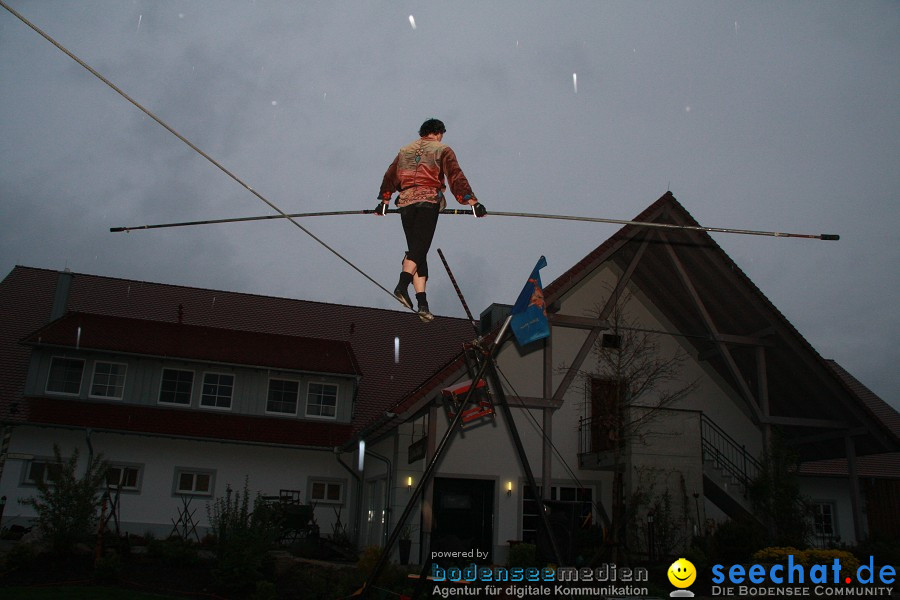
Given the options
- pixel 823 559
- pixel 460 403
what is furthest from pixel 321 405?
pixel 823 559

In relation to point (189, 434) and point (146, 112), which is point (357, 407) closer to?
point (189, 434)

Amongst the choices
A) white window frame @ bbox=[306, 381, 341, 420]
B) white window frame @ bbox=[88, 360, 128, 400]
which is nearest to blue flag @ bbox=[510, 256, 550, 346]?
white window frame @ bbox=[306, 381, 341, 420]

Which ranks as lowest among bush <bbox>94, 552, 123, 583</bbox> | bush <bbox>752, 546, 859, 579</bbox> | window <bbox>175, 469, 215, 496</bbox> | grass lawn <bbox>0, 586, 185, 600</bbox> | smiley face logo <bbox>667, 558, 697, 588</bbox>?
grass lawn <bbox>0, 586, 185, 600</bbox>

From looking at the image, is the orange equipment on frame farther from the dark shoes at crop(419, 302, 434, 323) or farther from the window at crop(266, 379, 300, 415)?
the window at crop(266, 379, 300, 415)

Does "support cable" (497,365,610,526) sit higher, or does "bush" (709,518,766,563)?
"support cable" (497,365,610,526)

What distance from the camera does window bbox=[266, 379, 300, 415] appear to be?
71.9ft

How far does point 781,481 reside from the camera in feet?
53.6

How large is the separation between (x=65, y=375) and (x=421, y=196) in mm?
17229

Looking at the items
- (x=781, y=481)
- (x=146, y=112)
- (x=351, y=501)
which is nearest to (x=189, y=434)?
(x=351, y=501)

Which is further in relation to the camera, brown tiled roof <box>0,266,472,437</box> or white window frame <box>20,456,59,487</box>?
brown tiled roof <box>0,266,472,437</box>

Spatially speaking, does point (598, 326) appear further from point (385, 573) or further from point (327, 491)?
point (327, 491)

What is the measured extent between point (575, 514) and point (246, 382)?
15.1 metres

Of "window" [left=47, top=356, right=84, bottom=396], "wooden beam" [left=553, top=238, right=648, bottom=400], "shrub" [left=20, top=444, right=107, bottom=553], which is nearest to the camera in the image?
"shrub" [left=20, top=444, right=107, bottom=553]

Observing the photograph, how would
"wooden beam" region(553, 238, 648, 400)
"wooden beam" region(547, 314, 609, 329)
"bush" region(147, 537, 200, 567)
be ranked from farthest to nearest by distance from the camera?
"wooden beam" region(547, 314, 609, 329), "wooden beam" region(553, 238, 648, 400), "bush" region(147, 537, 200, 567)
